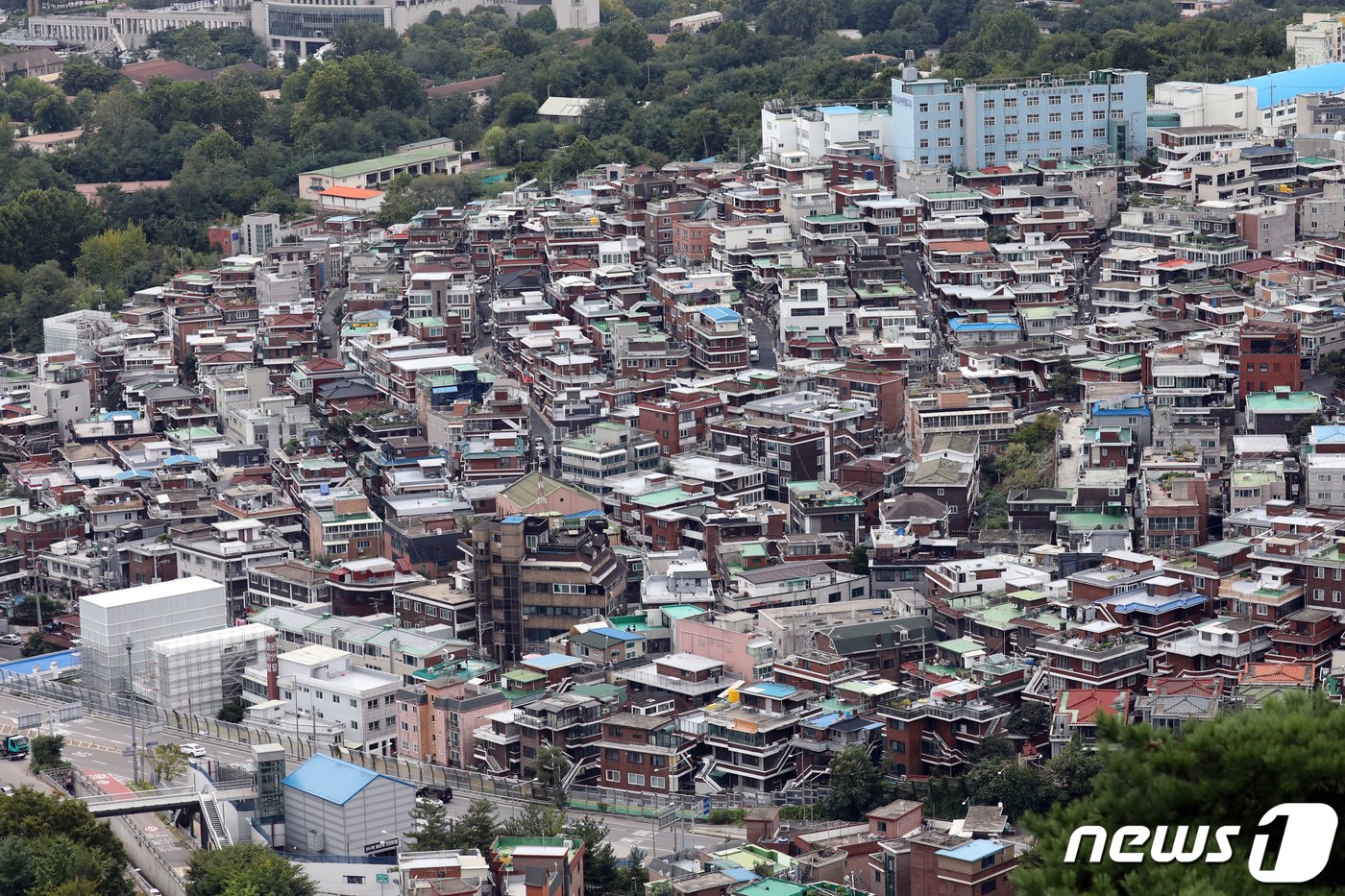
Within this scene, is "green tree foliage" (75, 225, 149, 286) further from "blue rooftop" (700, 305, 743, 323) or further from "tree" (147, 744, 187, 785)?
"tree" (147, 744, 187, 785)

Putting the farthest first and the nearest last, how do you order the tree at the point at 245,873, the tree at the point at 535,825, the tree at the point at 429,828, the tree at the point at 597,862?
the tree at the point at 535,825
the tree at the point at 429,828
the tree at the point at 597,862
the tree at the point at 245,873

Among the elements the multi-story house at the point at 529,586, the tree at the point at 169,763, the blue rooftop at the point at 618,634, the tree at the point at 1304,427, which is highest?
the tree at the point at 1304,427

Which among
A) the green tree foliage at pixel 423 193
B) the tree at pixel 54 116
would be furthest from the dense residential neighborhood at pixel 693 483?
the tree at pixel 54 116

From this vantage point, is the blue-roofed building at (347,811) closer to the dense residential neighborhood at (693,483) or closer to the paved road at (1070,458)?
the dense residential neighborhood at (693,483)

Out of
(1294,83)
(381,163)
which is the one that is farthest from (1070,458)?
(381,163)

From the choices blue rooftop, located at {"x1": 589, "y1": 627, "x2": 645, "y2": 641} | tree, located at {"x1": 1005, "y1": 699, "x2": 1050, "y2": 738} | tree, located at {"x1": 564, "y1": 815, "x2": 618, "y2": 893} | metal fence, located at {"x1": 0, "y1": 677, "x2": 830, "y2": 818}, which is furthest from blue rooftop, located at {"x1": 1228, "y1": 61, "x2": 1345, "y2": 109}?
tree, located at {"x1": 564, "y1": 815, "x2": 618, "y2": 893}
